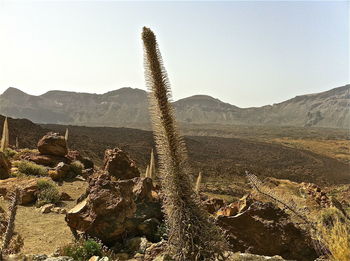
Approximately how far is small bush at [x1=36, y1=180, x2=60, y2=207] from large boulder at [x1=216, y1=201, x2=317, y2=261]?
632 cm

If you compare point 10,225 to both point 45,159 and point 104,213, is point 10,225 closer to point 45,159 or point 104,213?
point 104,213

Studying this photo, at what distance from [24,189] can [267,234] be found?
7846 mm

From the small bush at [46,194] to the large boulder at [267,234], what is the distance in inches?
249

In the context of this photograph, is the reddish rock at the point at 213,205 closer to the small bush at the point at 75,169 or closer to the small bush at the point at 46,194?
the small bush at the point at 46,194

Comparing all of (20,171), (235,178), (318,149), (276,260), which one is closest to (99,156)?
(235,178)

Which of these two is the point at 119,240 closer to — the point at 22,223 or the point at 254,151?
the point at 22,223

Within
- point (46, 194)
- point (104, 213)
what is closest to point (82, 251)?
point (104, 213)

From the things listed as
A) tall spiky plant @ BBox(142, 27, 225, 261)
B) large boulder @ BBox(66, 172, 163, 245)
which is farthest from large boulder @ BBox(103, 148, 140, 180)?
tall spiky plant @ BBox(142, 27, 225, 261)

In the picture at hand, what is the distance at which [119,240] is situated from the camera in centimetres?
695

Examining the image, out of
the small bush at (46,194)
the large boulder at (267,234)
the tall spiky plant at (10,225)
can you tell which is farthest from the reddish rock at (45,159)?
the large boulder at (267,234)

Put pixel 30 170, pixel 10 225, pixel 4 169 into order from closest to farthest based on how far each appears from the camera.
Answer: pixel 10 225 → pixel 4 169 → pixel 30 170

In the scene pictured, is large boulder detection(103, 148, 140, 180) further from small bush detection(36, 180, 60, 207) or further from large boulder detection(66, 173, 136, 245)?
large boulder detection(66, 173, 136, 245)

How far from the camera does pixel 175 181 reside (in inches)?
143

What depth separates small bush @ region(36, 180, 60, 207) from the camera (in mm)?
10430
